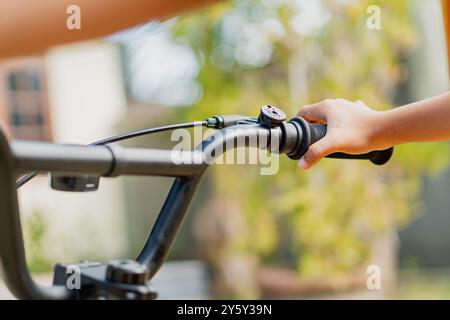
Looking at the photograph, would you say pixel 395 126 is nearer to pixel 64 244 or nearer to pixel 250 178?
pixel 250 178

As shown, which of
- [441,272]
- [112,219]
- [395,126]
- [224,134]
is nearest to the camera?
[224,134]

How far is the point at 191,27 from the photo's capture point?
367 centimetres

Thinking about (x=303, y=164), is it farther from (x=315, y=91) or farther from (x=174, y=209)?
(x=315, y=91)

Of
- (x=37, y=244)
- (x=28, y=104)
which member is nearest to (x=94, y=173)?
(x=37, y=244)

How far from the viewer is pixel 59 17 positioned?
3.21 feet

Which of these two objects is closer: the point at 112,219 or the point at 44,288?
the point at 44,288

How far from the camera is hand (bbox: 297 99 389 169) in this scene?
805 mm

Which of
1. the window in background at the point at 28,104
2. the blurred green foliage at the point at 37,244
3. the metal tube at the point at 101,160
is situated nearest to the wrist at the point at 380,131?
the metal tube at the point at 101,160

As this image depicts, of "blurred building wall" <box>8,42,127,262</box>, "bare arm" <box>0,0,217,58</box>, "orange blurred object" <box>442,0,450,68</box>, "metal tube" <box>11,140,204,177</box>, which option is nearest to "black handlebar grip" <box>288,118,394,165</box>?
"metal tube" <box>11,140,204,177</box>

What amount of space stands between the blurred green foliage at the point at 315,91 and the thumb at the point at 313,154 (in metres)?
2.48

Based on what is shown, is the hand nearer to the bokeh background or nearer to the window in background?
the bokeh background
